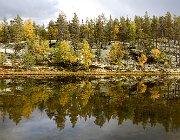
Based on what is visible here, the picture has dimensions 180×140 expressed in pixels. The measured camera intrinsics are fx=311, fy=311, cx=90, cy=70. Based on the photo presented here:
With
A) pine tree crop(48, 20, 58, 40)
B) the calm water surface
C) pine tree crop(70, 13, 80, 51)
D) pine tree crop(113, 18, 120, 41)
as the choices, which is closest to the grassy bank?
pine tree crop(70, 13, 80, 51)

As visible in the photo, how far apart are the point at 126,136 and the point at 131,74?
81310mm

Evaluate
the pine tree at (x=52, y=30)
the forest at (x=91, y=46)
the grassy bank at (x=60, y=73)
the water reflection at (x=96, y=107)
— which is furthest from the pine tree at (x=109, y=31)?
the water reflection at (x=96, y=107)

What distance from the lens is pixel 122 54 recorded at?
127 meters

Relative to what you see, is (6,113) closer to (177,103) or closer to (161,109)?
(161,109)

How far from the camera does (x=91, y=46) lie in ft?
470

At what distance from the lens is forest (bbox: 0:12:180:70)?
118562 millimetres

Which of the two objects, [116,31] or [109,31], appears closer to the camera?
[109,31]

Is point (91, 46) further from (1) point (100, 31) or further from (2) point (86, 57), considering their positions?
(2) point (86, 57)

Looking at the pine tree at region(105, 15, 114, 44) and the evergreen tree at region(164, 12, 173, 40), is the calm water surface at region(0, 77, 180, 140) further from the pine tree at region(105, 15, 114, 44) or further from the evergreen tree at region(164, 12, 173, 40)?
the evergreen tree at region(164, 12, 173, 40)

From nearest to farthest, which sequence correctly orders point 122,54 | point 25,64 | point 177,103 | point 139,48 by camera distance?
point 177,103 < point 25,64 < point 122,54 < point 139,48

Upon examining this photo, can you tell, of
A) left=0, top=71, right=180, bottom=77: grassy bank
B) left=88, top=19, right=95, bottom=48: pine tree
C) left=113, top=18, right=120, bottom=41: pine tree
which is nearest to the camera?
left=0, top=71, right=180, bottom=77: grassy bank

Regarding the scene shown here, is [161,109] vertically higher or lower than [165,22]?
lower

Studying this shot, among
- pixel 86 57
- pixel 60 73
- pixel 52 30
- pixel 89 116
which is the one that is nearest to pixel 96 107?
pixel 89 116

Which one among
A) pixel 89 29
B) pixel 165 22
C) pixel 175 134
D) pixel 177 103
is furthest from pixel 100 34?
pixel 175 134
